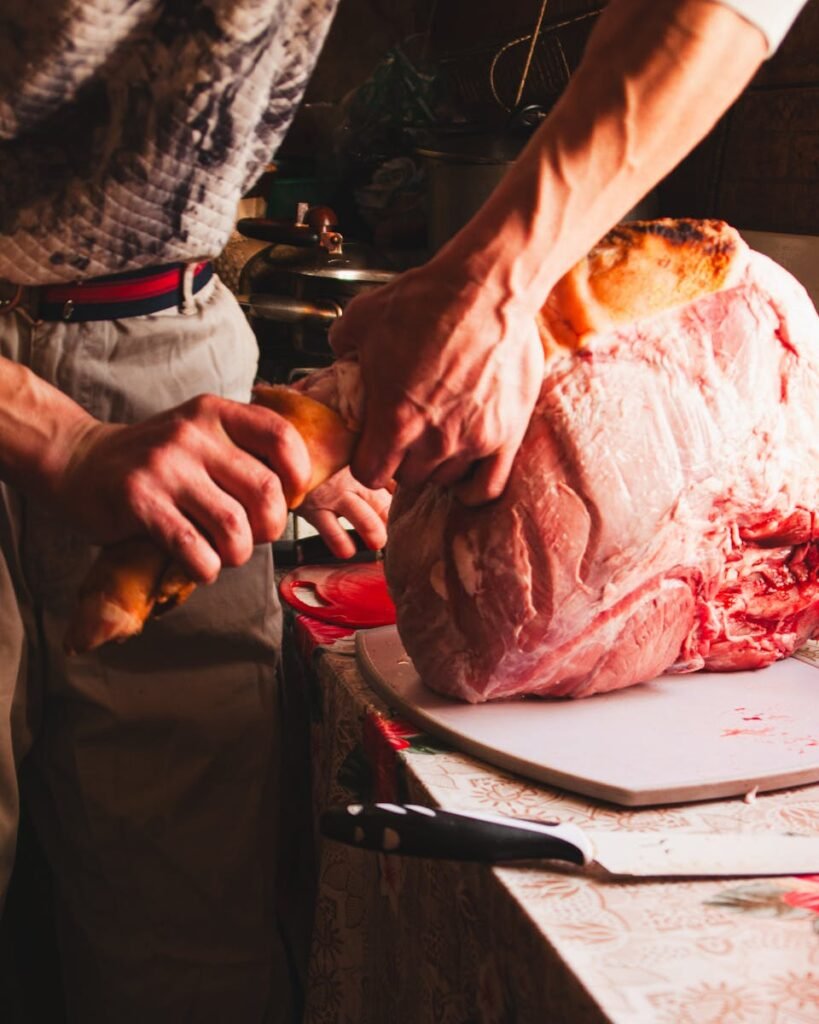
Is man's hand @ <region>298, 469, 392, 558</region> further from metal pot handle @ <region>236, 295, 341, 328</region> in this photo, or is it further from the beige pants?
metal pot handle @ <region>236, 295, 341, 328</region>

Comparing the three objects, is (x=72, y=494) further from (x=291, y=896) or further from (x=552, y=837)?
(x=291, y=896)

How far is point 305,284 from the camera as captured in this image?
2.10 meters

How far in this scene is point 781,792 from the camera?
0.94m

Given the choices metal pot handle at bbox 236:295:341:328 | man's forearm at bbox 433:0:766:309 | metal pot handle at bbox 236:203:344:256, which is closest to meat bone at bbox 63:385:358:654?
man's forearm at bbox 433:0:766:309

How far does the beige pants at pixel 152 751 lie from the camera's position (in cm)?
117

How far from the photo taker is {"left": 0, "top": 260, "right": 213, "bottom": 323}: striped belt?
1113 mm

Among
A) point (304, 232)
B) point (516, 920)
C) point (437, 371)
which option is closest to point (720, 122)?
point (304, 232)

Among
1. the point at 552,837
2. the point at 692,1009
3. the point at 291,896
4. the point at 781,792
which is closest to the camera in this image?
the point at 692,1009

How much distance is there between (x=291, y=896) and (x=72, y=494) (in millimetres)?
886

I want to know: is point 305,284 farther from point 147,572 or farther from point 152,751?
point 147,572

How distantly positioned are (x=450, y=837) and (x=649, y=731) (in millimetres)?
282

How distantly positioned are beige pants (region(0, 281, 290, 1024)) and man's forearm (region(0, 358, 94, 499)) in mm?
219

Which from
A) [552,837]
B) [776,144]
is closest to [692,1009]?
[552,837]

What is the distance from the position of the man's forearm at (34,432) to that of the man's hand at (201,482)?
0.05 metres
